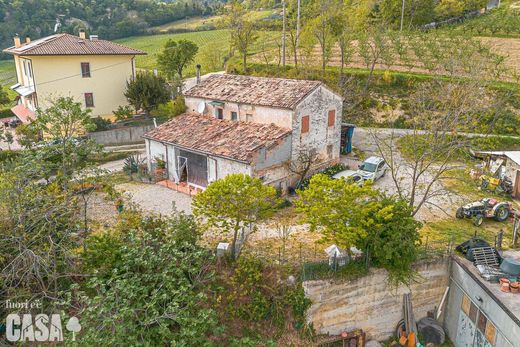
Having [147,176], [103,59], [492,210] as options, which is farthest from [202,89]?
[492,210]

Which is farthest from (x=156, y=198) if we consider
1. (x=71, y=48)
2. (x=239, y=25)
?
(x=239, y=25)

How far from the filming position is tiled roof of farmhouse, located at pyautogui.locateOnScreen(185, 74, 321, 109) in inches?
1053

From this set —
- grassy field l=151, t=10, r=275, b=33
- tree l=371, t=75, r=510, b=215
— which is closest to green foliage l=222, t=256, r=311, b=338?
tree l=371, t=75, r=510, b=215

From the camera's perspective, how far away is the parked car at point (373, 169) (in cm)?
2814

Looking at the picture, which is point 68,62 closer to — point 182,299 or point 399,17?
point 182,299

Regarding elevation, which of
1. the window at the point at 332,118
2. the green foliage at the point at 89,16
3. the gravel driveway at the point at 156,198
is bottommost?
the gravel driveway at the point at 156,198

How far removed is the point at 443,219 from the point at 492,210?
2.60 m

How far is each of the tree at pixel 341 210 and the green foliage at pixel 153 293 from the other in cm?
496

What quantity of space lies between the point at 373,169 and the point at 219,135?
10.4 meters

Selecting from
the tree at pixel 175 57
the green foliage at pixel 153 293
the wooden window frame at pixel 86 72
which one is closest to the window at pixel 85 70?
the wooden window frame at pixel 86 72

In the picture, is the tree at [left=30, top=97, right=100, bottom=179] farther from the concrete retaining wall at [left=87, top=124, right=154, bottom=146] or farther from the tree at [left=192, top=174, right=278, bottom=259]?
the concrete retaining wall at [left=87, top=124, right=154, bottom=146]

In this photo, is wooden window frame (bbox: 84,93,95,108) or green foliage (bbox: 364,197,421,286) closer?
green foliage (bbox: 364,197,421,286)

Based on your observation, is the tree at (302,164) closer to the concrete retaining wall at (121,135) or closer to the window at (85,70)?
the concrete retaining wall at (121,135)

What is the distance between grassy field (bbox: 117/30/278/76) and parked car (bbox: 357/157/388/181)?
1418 inches
